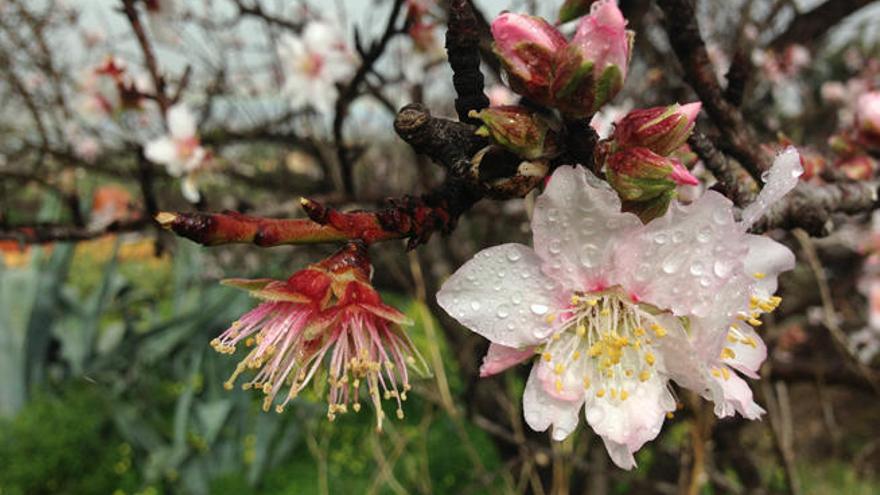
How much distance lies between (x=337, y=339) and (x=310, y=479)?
8.08ft

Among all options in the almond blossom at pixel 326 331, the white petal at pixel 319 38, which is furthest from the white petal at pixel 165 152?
the almond blossom at pixel 326 331

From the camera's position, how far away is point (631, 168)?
1.84 feet

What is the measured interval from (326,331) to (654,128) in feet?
1.15

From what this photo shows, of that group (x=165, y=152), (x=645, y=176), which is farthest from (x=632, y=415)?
(x=165, y=152)

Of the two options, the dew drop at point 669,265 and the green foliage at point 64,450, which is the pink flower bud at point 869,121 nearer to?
the dew drop at point 669,265

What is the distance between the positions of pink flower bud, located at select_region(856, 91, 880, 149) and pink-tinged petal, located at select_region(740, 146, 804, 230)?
27.6 inches

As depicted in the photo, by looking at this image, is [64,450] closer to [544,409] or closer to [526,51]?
[544,409]

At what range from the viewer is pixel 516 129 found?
0.56 meters

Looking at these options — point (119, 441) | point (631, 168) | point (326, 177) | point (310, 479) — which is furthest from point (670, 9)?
point (119, 441)

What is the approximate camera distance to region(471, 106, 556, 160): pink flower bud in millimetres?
559

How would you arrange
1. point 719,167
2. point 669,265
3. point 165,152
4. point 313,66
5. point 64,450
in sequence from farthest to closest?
point 313,66 < point 64,450 < point 165,152 < point 719,167 < point 669,265

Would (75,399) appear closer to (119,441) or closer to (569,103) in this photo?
(119,441)

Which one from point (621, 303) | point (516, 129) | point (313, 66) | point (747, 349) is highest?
point (313, 66)

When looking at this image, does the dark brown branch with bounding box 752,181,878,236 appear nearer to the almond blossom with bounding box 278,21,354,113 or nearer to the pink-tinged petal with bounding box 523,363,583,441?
the pink-tinged petal with bounding box 523,363,583,441
